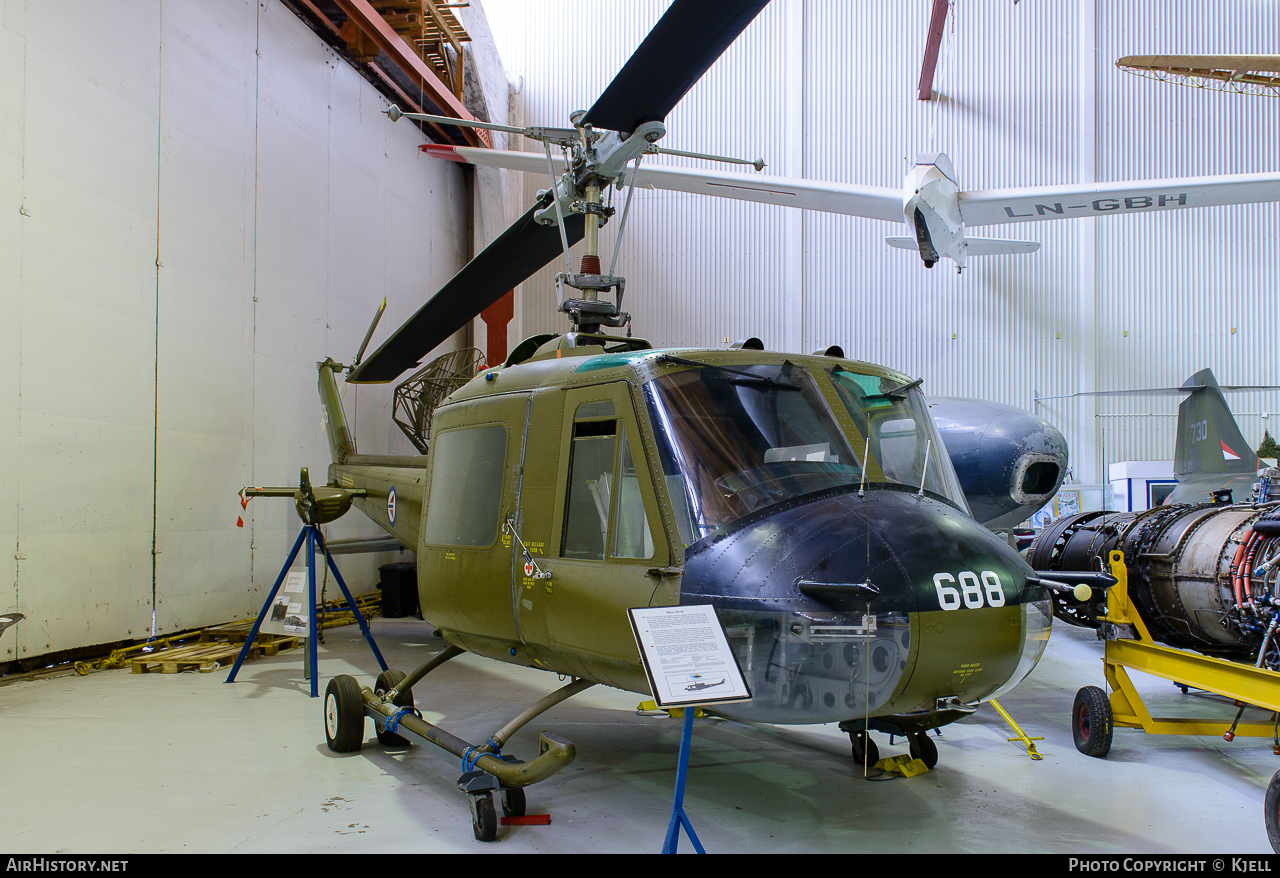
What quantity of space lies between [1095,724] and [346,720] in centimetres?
436

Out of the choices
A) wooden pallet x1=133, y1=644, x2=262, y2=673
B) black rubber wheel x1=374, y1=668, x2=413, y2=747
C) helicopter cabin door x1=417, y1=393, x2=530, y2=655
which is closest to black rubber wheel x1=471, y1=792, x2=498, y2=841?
helicopter cabin door x1=417, y1=393, x2=530, y2=655

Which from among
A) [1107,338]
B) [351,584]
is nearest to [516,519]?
[351,584]

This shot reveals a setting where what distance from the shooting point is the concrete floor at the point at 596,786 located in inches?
145

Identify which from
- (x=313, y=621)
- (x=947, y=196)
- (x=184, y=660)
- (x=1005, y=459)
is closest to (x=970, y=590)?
(x=313, y=621)

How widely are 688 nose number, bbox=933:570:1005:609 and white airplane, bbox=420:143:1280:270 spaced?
7812 millimetres

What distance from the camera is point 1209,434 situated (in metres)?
10.6

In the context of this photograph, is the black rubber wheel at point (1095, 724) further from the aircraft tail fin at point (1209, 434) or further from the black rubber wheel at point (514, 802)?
the aircraft tail fin at point (1209, 434)

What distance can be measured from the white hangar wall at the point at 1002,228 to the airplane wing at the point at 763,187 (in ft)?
10.5

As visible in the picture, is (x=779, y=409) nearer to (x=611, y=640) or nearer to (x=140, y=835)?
(x=611, y=640)

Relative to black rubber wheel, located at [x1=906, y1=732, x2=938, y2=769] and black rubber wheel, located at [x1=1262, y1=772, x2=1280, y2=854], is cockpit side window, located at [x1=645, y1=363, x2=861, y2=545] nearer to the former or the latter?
black rubber wheel, located at [x1=906, y1=732, x2=938, y2=769]

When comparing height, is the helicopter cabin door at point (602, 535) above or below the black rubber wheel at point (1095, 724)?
above

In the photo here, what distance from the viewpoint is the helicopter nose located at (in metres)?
3.05

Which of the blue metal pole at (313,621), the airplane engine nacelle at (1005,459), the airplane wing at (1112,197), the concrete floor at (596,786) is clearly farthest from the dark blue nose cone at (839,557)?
the airplane wing at (1112,197)

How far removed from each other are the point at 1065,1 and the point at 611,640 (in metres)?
16.5
